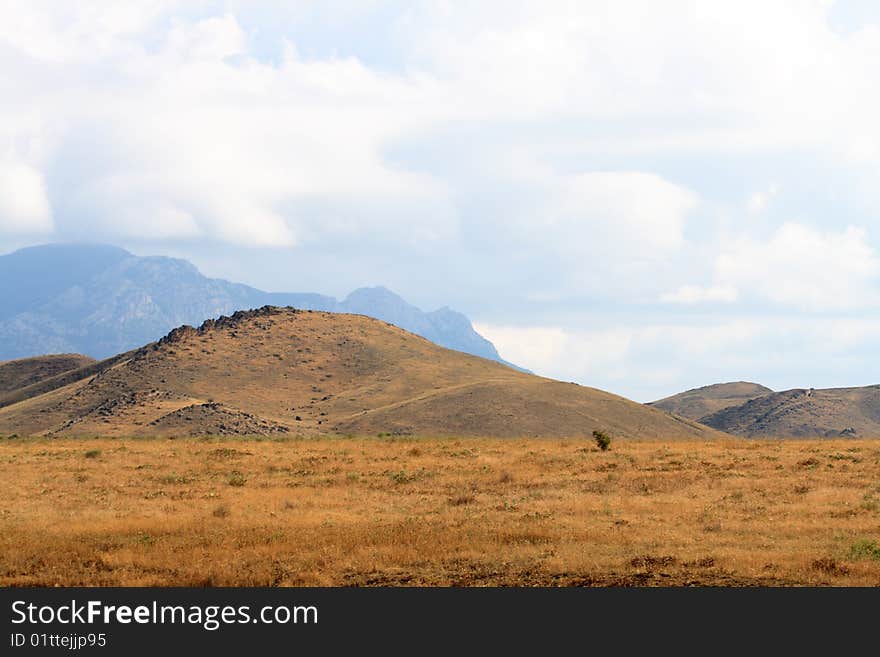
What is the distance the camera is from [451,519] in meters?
27.5

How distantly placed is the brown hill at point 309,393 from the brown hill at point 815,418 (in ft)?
123

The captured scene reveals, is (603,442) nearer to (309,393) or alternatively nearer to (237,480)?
(237,480)

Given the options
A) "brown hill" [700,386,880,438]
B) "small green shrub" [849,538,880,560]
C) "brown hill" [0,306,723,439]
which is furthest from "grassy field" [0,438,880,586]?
"brown hill" [700,386,880,438]

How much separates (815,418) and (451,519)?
169291 millimetres

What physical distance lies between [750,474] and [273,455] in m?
24.4

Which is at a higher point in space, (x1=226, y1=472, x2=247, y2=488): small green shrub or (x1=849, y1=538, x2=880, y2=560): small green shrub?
(x1=226, y1=472, x2=247, y2=488): small green shrub

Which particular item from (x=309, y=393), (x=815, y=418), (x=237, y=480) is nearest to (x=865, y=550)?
(x=237, y=480)

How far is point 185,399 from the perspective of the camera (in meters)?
126

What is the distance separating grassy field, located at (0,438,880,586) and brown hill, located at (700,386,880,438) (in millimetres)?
135765

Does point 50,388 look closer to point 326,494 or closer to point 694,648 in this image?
point 326,494

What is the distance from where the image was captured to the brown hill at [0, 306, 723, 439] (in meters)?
110

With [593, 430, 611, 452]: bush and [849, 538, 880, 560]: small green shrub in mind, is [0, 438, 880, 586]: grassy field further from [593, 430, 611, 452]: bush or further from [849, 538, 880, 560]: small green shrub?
[593, 430, 611, 452]: bush

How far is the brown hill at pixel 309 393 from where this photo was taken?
110 m

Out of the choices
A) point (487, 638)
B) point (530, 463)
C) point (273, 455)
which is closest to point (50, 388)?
point (273, 455)
